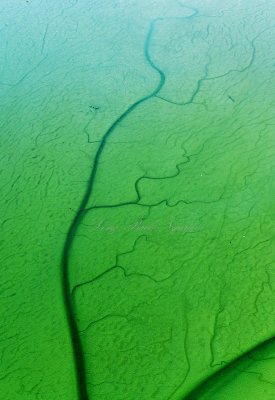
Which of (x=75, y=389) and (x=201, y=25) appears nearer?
(x=75, y=389)

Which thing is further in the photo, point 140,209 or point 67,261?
point 140,209

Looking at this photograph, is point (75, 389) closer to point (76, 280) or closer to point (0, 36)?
point (76, 280)

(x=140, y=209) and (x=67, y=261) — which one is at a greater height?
(x=140, y=209)

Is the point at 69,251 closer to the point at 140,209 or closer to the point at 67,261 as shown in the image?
the point at 67,261

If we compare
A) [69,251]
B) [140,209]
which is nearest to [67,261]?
[69,251]

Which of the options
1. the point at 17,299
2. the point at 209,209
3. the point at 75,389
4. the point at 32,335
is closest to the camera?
the point at 75,389

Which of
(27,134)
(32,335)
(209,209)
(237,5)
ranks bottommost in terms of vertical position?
(32,335)

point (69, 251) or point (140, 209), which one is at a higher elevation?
point (140, 209)

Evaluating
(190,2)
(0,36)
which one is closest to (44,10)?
(0,36)
